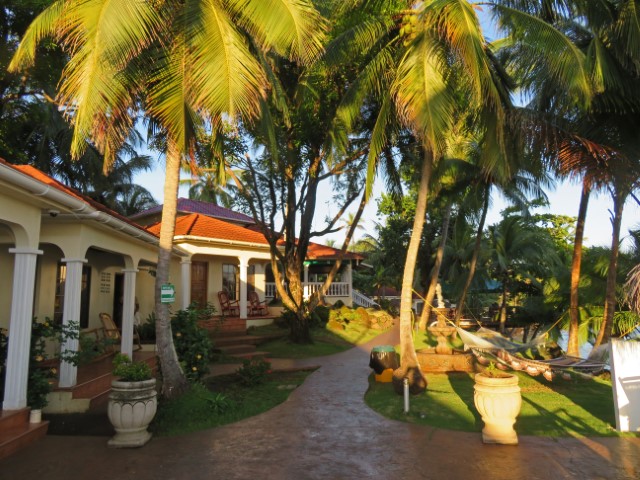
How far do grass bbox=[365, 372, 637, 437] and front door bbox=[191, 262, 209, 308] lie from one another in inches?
362

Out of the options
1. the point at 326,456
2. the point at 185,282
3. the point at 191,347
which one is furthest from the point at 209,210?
the point at 326,456

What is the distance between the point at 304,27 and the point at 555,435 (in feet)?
22.5

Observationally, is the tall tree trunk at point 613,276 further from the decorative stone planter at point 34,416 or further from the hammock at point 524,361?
the decorative stone planter at point 34,416

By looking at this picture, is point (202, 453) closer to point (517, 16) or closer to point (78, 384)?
point (78, 384)

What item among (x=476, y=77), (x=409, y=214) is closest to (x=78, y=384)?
(x=476, y=77)

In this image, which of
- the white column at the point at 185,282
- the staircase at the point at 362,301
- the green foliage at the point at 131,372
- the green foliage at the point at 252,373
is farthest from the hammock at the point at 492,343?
the staircase at the point at 362,301

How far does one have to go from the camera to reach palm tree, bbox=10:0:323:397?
258 inches

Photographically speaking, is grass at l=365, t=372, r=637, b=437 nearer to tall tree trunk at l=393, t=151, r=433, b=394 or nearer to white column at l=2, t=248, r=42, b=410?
tall tree trunk at l=393, t=151, r=433, b=394

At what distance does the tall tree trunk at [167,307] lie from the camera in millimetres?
7773

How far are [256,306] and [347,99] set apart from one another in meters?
10.3

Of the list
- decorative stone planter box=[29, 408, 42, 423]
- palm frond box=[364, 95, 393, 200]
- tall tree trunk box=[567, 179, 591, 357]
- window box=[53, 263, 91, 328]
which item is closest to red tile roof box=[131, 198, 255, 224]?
window box=[53, 263, 91, 328]

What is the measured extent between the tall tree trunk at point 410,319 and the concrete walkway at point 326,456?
6.15ft

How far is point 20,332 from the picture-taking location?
6.79m

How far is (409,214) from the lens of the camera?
27781mm
